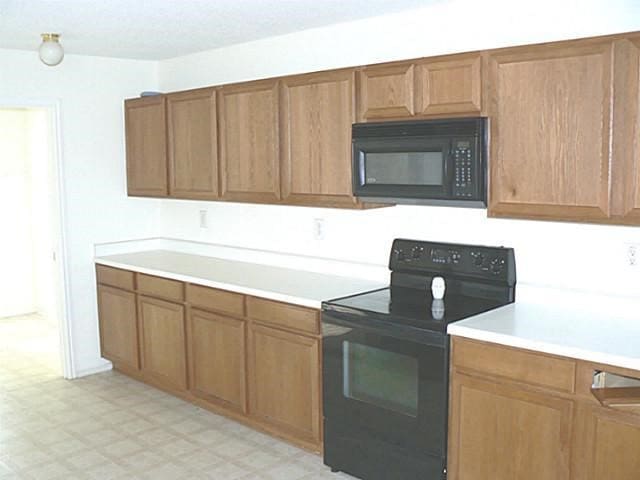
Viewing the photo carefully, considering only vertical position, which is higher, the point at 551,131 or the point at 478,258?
the point at 551,131

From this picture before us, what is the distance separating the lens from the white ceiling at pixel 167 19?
10.5ft

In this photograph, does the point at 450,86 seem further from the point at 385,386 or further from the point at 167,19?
the point at 167,19

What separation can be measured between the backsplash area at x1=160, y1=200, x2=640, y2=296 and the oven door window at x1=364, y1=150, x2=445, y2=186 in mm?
360

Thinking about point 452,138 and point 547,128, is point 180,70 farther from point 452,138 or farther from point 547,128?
point 547,128

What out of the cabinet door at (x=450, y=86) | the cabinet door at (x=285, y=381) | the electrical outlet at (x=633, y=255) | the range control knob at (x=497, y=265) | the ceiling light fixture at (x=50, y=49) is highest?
the ceiling light fixture at (x=50, y=49)

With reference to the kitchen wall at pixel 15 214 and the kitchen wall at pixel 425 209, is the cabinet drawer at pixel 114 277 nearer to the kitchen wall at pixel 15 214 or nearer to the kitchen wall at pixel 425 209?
the kitchen wall at pixel 425 209

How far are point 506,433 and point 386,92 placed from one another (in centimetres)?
163

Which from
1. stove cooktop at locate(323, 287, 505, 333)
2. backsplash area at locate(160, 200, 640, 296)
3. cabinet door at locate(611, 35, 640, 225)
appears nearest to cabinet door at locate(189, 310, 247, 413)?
backsplash area at locate(160, 200, 640, 296)

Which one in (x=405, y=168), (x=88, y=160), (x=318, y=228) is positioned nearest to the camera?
(x=405, y=168)

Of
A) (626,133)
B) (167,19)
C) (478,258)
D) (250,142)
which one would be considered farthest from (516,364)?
(167,19)

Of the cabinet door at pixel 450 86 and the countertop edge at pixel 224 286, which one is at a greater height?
the cabinet door at pixel 450 86

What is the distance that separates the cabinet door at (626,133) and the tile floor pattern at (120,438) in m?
1.84

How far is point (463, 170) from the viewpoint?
291 centimetres

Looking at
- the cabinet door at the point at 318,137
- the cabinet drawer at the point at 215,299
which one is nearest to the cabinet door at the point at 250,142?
the cabinet door at the point at 318,137
